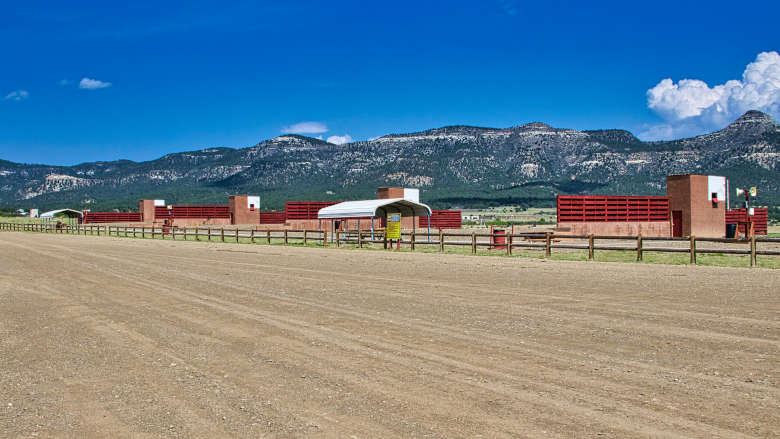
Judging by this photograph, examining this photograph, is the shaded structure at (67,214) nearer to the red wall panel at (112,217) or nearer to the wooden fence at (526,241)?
the red wall panel at (112,217)

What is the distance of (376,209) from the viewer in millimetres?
35469

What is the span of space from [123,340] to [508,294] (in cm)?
761

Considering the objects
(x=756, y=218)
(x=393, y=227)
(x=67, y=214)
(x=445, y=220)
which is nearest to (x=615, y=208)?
(x=393, y=227)

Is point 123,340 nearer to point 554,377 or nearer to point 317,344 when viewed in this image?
point 317,344

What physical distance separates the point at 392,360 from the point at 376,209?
2805 centimetres

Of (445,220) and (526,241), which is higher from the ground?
(445,220)

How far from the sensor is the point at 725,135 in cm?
16875

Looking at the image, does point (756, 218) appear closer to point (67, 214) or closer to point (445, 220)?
point (445, 220)

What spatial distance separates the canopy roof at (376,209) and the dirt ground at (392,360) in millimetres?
19159

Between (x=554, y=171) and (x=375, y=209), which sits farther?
(x=554, y=171)

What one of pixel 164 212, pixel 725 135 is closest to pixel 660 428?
pixel 164 212

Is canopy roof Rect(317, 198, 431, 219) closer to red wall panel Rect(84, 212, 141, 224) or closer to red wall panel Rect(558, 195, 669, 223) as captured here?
red wall panel Rect(558, 195, 669, 223)

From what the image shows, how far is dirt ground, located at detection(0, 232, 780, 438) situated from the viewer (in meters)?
5.43

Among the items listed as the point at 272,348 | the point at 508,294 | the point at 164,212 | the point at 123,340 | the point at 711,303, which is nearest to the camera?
the point at 272,348
